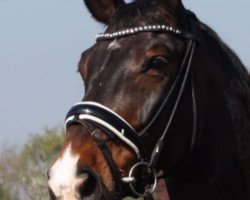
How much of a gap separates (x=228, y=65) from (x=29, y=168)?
21.2m

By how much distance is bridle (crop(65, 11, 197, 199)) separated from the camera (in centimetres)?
480

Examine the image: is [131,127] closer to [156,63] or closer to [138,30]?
[156,63]

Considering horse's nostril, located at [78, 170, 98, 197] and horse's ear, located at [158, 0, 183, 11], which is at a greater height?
horse's ear, located at [158, 0, 183, 11]

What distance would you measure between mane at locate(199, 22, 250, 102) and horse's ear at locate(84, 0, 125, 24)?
69 cm

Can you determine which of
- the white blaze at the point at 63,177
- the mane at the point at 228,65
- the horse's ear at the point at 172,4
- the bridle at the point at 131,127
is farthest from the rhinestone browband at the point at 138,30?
the white blaze at the point at 63,177

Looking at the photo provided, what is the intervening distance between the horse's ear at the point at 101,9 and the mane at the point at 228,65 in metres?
0.69

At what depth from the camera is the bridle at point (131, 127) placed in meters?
4.80

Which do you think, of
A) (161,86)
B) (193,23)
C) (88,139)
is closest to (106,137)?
(88,139)

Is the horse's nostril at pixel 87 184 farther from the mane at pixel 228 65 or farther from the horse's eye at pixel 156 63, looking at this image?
the mane at pixel 228 65

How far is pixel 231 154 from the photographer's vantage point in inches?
217

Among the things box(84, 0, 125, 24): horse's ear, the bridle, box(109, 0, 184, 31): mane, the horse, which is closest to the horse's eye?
the horse

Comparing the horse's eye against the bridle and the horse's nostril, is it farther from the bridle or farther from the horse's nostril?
the horse's nostril

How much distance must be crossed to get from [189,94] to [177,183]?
651 mm

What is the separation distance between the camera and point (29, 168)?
26328 mm
